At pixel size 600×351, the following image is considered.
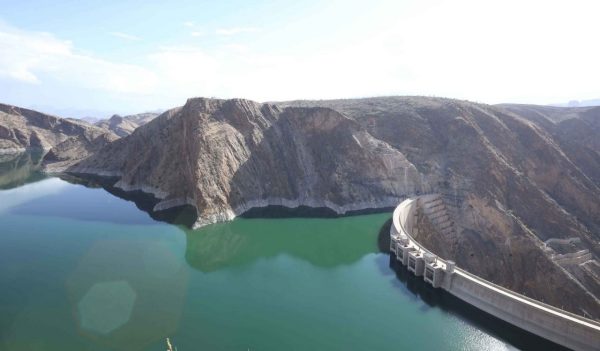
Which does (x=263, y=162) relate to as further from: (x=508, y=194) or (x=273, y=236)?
(x=508, y=194)

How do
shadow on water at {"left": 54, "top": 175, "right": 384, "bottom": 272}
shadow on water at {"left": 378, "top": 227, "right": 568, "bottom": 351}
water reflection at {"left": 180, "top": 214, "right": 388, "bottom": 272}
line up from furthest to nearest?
shadow on water at {"left": 54, "top": 175, "right": 384, "bottom": 272} < water reflection at {"left": 180, "top": 214, "right": 388, "bottom": 272} < shadow on water at {"left": 378, "top": 227, "right": 568, "bottom": 351}

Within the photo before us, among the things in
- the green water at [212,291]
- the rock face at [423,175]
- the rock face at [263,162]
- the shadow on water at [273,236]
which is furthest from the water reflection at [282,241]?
the rock face at [263,162]

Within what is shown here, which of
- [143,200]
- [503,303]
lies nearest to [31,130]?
[143,200]

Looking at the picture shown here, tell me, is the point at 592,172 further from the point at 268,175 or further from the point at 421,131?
the point at 268,175

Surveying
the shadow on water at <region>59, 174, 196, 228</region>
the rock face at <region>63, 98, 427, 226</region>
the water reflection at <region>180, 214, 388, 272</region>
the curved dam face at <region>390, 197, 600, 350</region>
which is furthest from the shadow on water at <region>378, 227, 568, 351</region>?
the shadow on water at <region>59, 174, 196, 228</region>

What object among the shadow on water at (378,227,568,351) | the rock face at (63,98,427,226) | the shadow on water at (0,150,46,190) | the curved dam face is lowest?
the shadow on water at (378,227,568,351)

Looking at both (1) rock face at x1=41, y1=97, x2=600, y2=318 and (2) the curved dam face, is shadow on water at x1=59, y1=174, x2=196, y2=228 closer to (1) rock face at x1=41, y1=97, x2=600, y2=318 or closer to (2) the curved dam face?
(1) rock face at x1=41, y1=97, x2=600, y2=318

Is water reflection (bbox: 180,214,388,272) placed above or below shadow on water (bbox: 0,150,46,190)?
below
